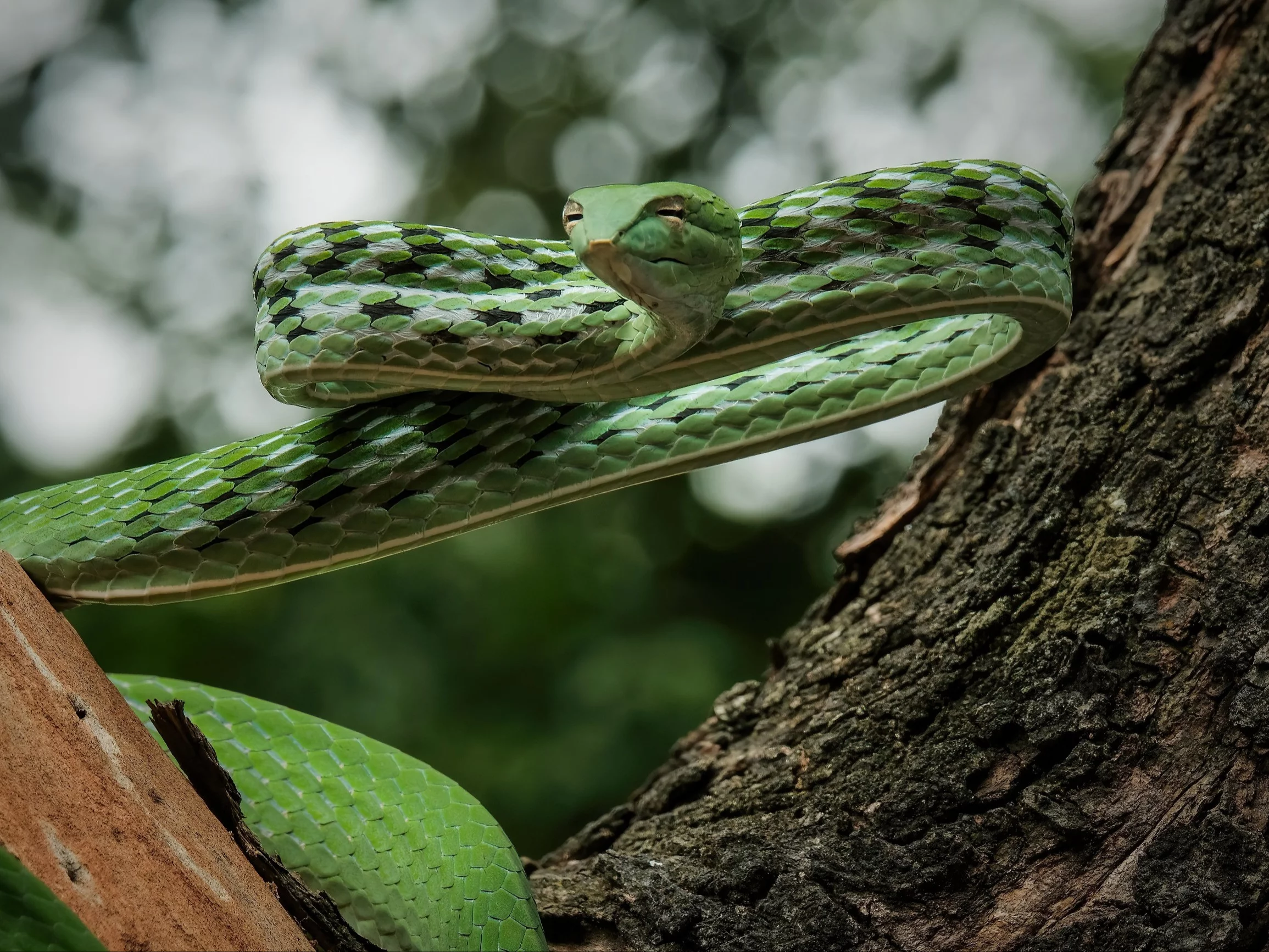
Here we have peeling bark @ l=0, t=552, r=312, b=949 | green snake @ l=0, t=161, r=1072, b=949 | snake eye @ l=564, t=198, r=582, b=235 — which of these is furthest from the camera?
green snake @ l=0, t=161, r=1072, b=949

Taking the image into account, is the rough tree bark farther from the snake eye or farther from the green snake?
the snake eye

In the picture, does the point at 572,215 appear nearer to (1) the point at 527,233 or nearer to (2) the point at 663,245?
(2) the point at 663,245

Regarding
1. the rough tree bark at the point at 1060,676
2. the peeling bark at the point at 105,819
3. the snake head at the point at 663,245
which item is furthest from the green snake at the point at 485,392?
the rough tree bark at the point at 1060,676

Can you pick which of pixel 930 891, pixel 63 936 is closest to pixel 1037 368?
pixel 930 891

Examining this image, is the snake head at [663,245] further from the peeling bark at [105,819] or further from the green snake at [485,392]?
the peeling bark at [105,819]

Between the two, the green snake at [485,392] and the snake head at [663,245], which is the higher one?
the snake head at [663,245]

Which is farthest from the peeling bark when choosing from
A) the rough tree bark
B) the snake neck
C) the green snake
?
the snake neck

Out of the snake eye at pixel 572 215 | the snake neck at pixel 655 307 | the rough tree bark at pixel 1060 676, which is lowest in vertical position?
the rough tree bark at pixel 1060 676
